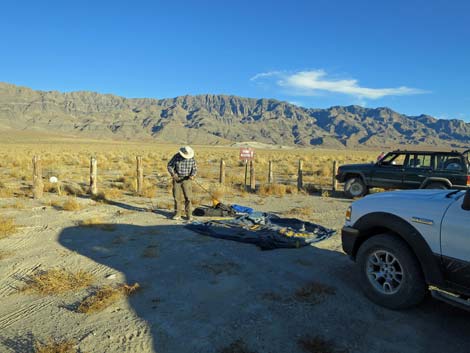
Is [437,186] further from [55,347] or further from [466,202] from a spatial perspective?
[55,347]

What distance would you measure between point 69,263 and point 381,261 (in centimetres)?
452

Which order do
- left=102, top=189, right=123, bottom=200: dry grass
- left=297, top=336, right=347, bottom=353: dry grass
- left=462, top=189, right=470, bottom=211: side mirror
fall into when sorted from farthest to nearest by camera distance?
left=102, top=189, right=123, bottom=200: dry grass, left=462, top=189, right=470, bottom=211: side mirror, left=297, top=336, right=347, bottom=353: dry grass

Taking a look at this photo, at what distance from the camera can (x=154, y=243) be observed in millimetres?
6836

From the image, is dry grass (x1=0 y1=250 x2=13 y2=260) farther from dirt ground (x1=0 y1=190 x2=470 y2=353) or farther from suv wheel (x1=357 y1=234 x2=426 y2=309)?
suv wheel (x1=357 y1=234 x2=426 y2=309)

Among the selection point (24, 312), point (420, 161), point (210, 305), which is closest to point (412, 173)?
point (420, 161)

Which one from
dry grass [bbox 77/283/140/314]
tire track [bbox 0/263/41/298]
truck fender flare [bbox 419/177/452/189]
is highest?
truck fender flare [bbox 419/177/452/189]

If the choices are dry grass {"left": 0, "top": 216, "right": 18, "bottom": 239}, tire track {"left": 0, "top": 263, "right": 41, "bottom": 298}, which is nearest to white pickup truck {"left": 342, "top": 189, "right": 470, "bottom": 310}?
tire track {"left": 0, "top": 263, "right": 41, "bottom": 298}

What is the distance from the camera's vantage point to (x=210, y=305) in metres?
Result: 4.29

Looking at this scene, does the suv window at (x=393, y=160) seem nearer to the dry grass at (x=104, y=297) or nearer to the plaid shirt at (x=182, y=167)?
the plaid shirt at (x=182, y=167)

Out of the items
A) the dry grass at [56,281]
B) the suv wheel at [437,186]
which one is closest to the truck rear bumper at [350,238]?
the dry grass at [56,281]

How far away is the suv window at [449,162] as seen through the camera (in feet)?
36.3

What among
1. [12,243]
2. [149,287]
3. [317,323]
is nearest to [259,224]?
[149,287]

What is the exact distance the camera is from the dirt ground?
3561mm

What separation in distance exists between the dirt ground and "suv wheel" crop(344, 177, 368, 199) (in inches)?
261
